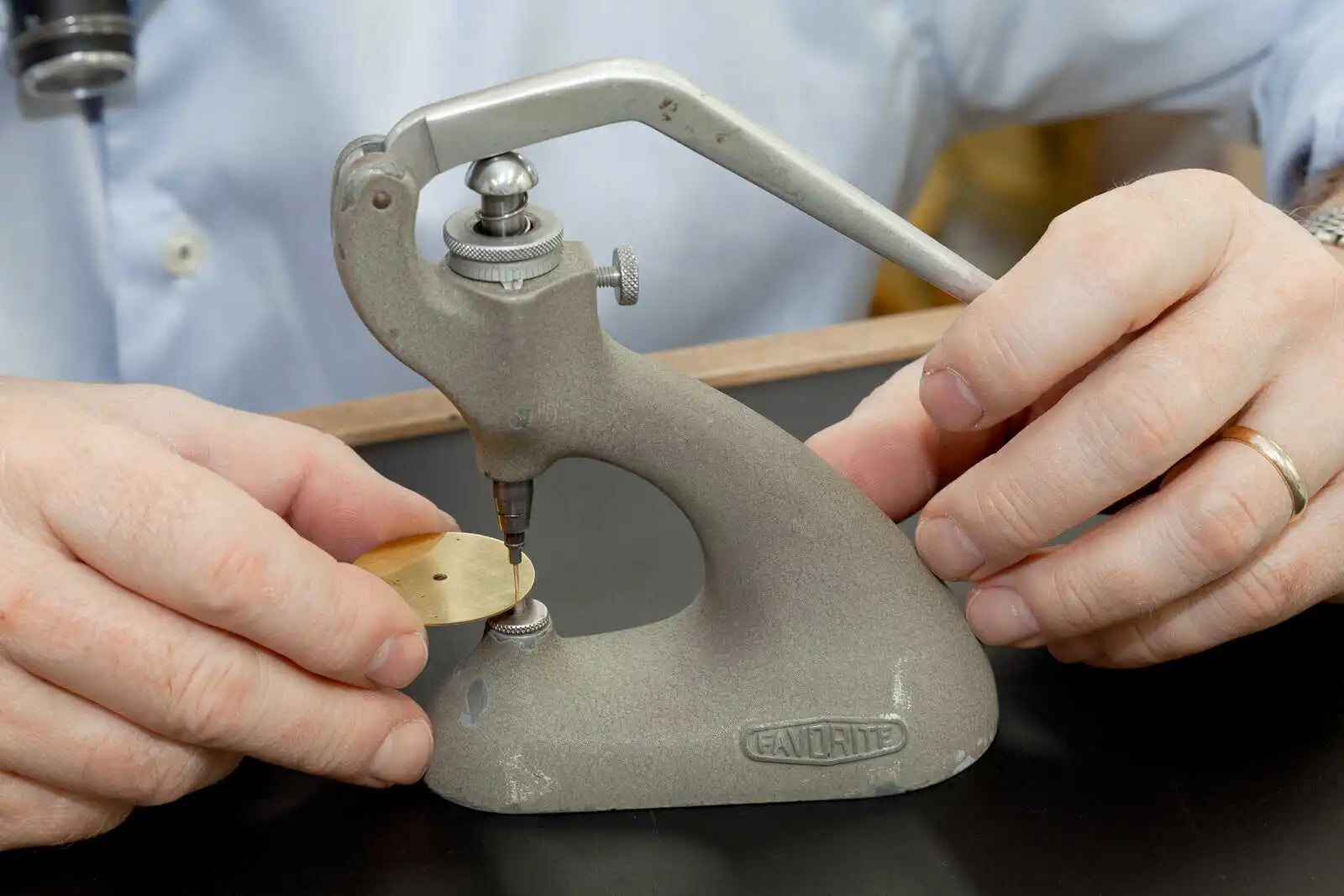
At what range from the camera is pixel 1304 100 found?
869 mm

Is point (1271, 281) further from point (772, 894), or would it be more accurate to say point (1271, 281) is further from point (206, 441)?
point (206, 441)

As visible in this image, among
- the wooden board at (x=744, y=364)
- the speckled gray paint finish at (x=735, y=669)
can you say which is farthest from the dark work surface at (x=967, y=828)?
the wooden board at (x=744, y=364)

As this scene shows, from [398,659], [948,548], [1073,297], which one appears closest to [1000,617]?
[948,548]

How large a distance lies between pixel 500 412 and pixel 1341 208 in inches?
20.8

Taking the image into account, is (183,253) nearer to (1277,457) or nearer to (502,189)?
(502,189)

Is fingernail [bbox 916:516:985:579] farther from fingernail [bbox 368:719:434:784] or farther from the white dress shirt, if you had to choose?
the white dress shirt

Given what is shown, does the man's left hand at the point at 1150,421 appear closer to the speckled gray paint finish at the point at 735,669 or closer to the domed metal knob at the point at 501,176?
the speckled gray paint finish at the point at 735,669

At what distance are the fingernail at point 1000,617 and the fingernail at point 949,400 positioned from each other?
82 mm

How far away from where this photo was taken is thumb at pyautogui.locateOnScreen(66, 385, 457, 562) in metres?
0.57

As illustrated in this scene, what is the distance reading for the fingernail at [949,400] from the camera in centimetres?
51

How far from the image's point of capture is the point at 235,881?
0.50 metres

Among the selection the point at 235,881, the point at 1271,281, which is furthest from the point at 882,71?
the point at 235,881

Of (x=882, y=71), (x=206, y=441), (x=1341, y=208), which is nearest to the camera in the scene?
(x=206, y=441)

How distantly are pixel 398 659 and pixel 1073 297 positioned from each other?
0.29 m
